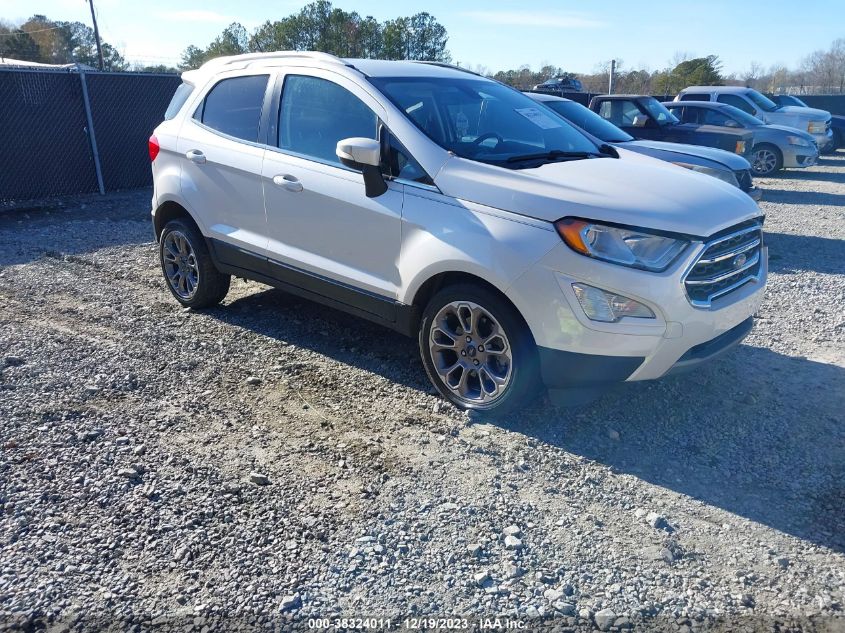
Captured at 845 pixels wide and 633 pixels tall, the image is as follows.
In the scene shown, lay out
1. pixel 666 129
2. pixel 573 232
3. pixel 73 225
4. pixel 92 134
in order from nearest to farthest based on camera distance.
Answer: pixel 573 232 < pixel 73 225 < pixel 92 134 < pixel 666 129

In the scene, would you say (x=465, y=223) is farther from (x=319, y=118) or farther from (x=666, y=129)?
(x=666, y=129)

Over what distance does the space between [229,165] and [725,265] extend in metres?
3.44

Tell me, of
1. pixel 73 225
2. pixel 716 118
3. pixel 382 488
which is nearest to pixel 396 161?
pixel 382 488

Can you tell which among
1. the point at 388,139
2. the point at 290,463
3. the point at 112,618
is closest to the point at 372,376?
the point at 290,463

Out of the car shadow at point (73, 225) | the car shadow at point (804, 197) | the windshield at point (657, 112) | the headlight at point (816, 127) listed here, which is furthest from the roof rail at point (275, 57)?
the headlight at point (816, 127)

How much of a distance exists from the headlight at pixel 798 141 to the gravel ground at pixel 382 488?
37.0 ft

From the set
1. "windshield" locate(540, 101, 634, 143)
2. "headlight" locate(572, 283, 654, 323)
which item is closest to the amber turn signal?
"headlight" locate(572, 283, 654, 323)

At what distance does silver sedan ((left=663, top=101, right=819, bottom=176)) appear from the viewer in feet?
47.6

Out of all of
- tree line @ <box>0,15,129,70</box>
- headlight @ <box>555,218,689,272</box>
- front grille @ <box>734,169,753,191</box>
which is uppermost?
tree line @ <box>0,15,129,70</box>

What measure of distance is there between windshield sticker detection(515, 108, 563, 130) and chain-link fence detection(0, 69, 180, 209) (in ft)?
31.6

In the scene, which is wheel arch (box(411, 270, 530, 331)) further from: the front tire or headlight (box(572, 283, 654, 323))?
headlight (box(572, 283, 654, 323))

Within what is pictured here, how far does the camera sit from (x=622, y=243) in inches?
141

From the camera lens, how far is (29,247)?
859 centimetres

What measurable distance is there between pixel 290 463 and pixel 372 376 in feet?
3.93
